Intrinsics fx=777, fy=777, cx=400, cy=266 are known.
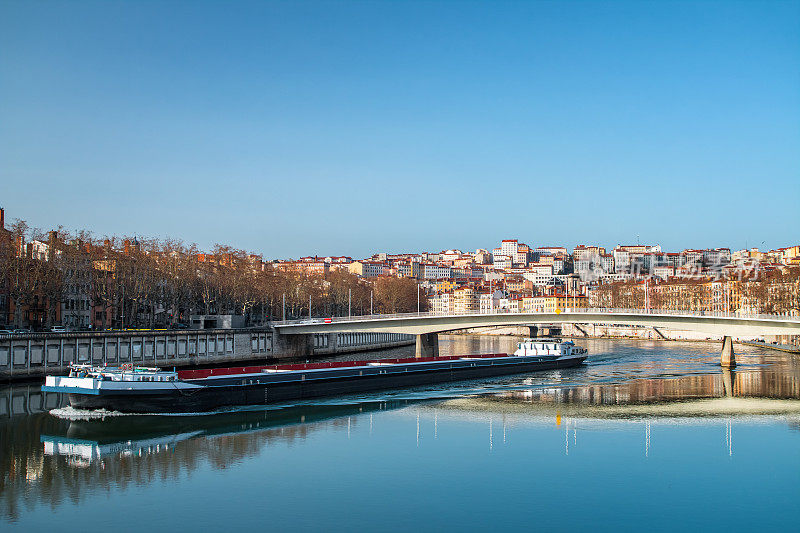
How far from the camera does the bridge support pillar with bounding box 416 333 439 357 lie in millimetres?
66438

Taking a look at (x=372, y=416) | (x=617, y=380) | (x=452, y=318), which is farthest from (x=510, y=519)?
(x=452, y=318)

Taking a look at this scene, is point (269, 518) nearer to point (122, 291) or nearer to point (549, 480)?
point (549, 480)

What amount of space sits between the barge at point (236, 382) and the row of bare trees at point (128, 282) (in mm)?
22498

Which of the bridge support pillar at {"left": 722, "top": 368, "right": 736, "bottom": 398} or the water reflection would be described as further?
the bridge support pillar at {"left": 722, "top": 368, "right": 736, "bottom": 398}

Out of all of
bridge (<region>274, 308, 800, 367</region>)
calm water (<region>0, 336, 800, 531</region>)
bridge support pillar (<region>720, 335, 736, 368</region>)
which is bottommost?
calm water (<region>0, 336, 800, 531</region>)

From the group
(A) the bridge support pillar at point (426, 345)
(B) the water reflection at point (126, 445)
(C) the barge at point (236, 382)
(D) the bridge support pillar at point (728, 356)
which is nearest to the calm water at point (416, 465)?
(B) the water reflection at point (126, 445)

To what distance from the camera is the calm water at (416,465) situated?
2136 centimetres

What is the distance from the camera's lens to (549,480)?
25016mm

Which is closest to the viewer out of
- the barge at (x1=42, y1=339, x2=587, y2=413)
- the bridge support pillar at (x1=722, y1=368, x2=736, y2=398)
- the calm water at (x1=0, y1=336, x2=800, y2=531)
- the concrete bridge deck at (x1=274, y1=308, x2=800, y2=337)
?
the calm water at (x1=0, y1=336, x2=800, y2=531)

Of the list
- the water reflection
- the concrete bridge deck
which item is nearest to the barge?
the water reflection

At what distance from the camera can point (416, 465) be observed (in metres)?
27.0

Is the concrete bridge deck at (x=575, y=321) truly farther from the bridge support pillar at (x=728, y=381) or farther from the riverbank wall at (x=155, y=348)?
the bridge support pillar at (x=728, y=381)

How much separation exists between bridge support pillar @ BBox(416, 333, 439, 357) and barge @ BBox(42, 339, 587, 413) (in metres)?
7.36

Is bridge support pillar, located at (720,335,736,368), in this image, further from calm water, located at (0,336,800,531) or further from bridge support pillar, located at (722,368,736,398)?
calm water, located at (0,336,800,531)
